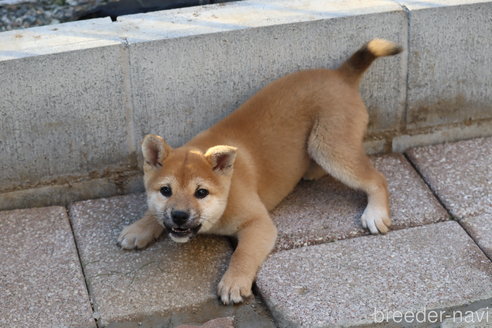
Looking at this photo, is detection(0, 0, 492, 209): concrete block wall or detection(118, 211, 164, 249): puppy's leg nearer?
detection(118, 211, 164, 249): puppy's leg

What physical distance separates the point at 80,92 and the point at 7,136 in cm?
44

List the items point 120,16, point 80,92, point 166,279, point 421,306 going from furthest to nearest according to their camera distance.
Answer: point 120,16
point 80,92
point 166,279
point 421,306

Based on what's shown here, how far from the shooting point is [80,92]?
461cm

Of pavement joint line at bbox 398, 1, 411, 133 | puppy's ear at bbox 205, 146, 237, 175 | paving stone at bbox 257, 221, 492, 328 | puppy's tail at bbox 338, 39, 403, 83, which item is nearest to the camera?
paving stone at bbox 257, 221, 492, 328

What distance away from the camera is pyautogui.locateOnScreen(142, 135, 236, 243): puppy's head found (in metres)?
4.18

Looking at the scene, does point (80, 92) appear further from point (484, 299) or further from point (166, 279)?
point (484, 299)

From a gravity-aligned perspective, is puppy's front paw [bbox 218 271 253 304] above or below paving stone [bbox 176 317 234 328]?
above

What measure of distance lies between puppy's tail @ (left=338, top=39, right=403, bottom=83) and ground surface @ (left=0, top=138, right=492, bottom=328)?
65 cm

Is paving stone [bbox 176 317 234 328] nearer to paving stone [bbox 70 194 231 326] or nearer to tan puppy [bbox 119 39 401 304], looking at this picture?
paving stone [bbox 70 194 231 326]

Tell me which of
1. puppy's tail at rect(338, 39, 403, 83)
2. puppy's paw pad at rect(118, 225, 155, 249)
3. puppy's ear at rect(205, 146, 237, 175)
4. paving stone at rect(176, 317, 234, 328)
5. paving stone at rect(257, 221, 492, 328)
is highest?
puppy's tail at rect(338, 39, 403, 83)

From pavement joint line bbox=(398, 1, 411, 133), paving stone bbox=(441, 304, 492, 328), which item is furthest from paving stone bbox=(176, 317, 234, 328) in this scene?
pavement joint line bbox=(398, 1, 411, 133)

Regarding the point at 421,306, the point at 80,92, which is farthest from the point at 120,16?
the point at 421,306

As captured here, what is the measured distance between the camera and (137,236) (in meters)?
Answer: 4.47

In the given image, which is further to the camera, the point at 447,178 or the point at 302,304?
the point at 447,178
